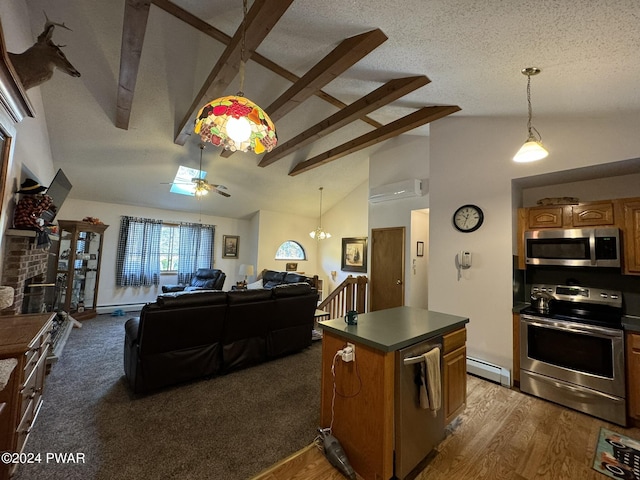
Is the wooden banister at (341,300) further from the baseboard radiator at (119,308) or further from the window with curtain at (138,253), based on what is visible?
the baseboard radiator at (119,308)

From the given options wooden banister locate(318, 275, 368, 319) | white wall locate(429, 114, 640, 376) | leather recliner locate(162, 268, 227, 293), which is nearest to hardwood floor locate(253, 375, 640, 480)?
white wall locate(429, 114, 640, 376)

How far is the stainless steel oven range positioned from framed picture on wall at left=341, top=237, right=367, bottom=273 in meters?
4.43

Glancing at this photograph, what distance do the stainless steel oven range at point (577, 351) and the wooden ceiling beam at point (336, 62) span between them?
303 centimetres

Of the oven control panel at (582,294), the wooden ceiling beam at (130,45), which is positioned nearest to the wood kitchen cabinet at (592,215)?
the oven control panel at (582,294)

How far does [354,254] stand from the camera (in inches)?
294

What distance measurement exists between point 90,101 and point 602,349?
6558 millimetres

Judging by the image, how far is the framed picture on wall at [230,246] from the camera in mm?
7793

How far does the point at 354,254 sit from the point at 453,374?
5448 millimetres

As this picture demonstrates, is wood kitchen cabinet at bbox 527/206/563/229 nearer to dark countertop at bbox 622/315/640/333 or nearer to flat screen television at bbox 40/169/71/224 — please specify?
dark countertop at bbox 622/315/640/333

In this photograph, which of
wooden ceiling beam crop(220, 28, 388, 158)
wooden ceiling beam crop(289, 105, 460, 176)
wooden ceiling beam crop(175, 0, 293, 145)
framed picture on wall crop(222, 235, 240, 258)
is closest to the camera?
wooden ceiling beam crop(175, 0, 293, 145)

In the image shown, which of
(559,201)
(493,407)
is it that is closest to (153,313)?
(493,407)

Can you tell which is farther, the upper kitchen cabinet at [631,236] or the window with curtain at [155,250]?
the window with curtain at [155,250]

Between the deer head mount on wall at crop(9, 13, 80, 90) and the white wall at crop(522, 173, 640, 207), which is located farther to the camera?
the white wall at crop(522, 173, 640, 207)

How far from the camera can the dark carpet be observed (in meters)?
1.70
